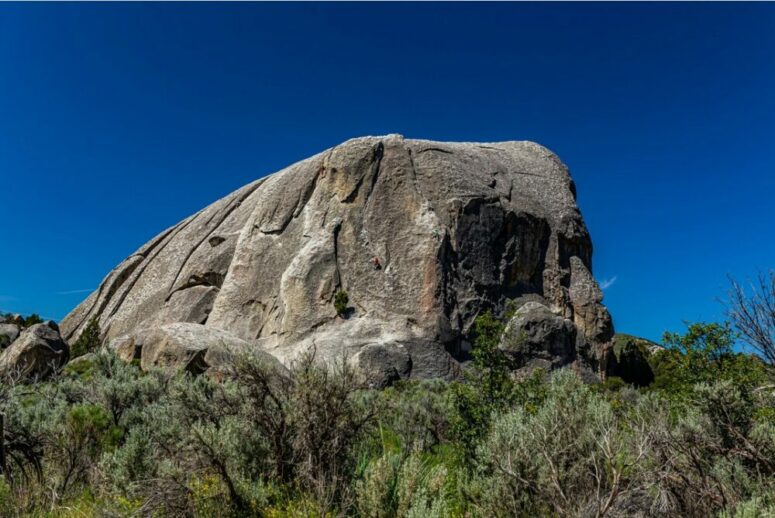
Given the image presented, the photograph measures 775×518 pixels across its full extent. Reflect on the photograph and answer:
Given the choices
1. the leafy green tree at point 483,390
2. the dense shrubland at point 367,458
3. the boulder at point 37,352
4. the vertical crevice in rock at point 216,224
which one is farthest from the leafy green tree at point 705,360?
the vertical crevice in rock at point 216,224

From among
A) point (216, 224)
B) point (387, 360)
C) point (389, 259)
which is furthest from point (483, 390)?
point (216, 224)

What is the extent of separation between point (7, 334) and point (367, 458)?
3447 cm

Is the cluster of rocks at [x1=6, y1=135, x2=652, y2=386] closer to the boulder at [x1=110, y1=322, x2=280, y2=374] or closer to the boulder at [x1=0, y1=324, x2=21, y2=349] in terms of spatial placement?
the boulder at [x1=110, y1=322, x2=280, y2=374]

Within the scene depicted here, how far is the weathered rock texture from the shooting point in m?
27.8

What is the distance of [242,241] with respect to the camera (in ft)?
112

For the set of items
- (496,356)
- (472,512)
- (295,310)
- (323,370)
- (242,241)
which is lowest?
(472,512)

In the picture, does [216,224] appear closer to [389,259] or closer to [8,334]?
[8,334]

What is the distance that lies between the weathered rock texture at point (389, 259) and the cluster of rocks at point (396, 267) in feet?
0.25

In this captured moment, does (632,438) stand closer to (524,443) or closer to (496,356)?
(524,443)

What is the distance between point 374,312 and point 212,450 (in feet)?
77.8

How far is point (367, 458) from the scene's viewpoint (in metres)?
5.67

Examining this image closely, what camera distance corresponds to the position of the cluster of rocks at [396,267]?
1080 inches

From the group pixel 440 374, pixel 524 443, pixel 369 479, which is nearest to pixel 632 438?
pixel 524 443

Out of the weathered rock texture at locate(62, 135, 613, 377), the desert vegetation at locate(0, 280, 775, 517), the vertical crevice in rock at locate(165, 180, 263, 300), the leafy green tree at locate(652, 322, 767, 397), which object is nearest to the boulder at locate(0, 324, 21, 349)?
the weathered rock texture at locate(62, 135, 613, 377)
